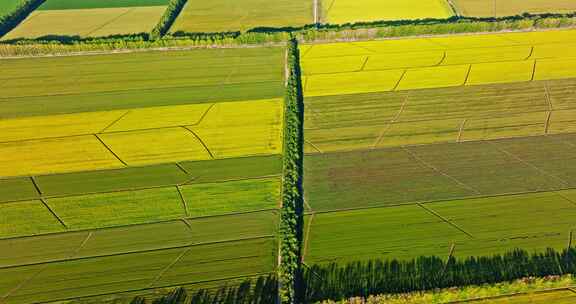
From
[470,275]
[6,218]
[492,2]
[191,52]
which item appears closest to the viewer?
[470,275]

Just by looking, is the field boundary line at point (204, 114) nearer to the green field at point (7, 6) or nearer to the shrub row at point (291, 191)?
the shrub row at point (291, 191)

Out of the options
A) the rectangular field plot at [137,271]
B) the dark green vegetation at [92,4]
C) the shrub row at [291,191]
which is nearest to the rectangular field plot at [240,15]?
the dark green vegetation at [92,4]

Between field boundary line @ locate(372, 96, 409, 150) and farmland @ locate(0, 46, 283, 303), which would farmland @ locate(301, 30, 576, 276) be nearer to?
field boundary line @ locate(372, 96, 409, 150)

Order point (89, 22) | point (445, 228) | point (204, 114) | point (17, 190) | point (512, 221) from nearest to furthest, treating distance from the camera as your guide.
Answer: point (445, 228) < point (512, 221) < point (17, 190) < point (204, 114) < point (89, 22)

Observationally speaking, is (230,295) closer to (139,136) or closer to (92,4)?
(139,136)

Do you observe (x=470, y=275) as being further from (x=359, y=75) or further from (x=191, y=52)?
(x=191, y=52)

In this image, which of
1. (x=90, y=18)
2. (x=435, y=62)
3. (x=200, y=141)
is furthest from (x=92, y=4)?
(x=435, y=62)

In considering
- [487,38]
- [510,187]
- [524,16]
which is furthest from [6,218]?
[524,16]
